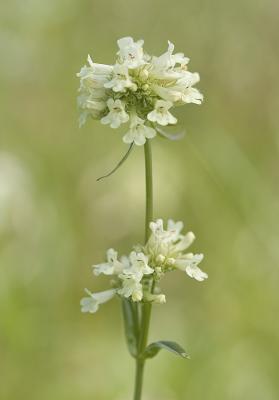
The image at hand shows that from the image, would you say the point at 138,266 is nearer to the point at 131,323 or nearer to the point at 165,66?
the point at 131,323

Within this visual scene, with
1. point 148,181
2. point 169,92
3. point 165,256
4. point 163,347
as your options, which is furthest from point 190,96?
point 163,347

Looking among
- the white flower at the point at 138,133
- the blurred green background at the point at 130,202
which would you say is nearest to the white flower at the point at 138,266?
the white flower at the point at 138,133

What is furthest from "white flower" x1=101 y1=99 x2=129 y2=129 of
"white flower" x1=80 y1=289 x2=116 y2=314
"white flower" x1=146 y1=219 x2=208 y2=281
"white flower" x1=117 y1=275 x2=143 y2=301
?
"white flower" x1=80 y1=289 x2=116 y2=314

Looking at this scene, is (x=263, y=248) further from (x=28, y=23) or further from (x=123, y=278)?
(x=28, y=23)

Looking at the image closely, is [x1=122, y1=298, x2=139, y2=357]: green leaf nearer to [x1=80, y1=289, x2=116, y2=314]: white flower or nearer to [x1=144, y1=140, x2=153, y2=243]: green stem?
[x1=80, y1=289, x2=116, y2=314]: white flower

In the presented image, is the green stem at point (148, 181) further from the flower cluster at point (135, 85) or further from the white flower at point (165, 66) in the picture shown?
the white flower at point (165, 66)

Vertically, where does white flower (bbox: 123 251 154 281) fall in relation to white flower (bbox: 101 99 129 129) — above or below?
below

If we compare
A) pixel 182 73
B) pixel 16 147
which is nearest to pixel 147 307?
pixel 182 73

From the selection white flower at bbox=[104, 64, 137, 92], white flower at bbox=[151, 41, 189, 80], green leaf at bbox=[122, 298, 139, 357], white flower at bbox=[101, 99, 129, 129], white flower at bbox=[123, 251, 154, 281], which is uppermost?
white flower at bbox=[151, 41, 189, 80]
